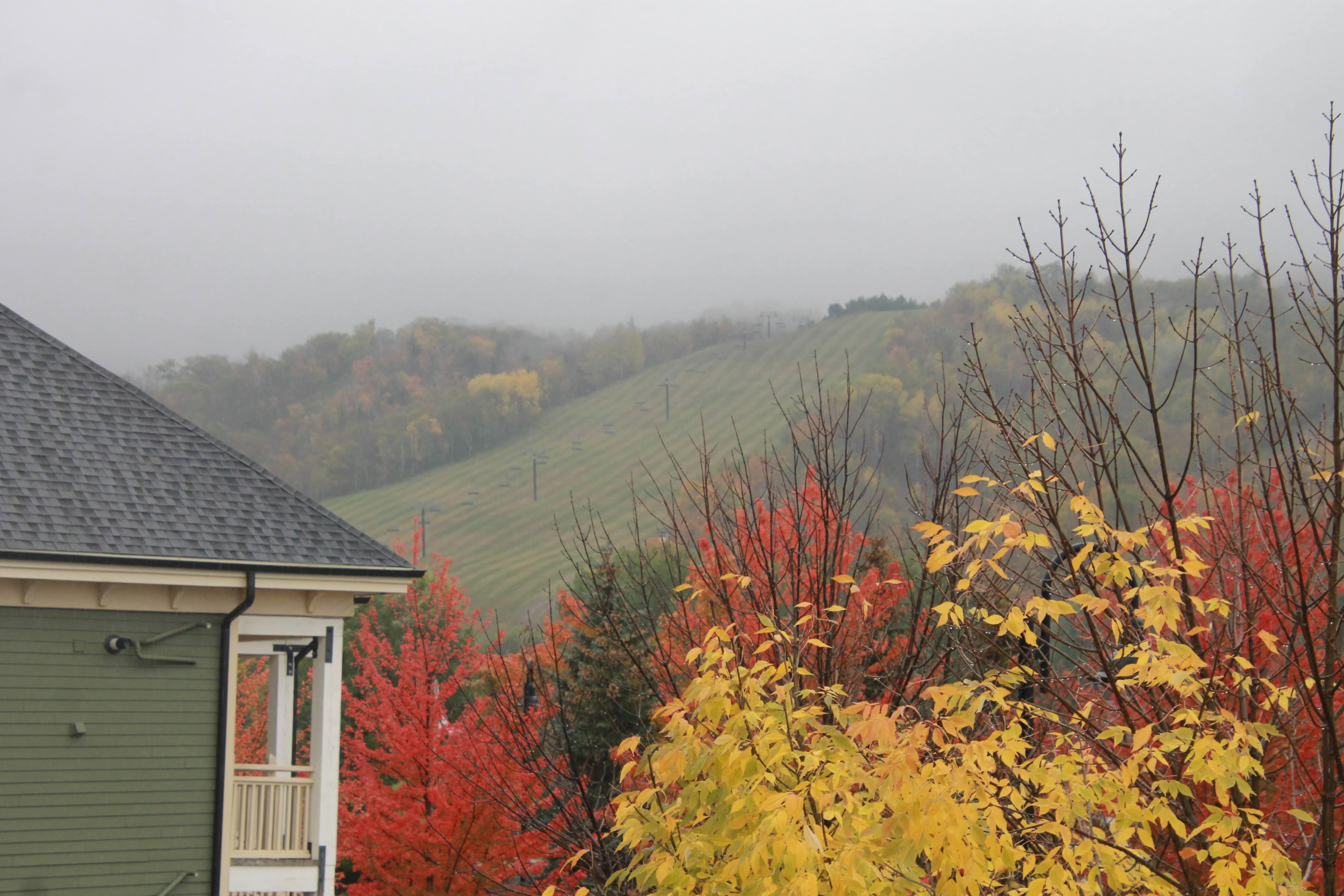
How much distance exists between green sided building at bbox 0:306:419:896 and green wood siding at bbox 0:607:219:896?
1 cm

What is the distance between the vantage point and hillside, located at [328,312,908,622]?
13762 cm

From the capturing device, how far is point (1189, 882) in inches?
172

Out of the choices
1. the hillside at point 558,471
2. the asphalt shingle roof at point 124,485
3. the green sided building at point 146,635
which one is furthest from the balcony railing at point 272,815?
the hillside at point 558,471

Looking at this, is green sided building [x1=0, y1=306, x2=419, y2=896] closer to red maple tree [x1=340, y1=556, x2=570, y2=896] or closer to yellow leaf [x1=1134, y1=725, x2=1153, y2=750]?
red maple tree [x1=340, y1=556, x2=570, y2=896]

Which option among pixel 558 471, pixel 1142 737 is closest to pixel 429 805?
pixel 1142 737

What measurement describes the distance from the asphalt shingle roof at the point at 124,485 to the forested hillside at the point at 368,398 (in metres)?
132

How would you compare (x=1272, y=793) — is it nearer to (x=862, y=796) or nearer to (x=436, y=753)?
(x=862, y=796)

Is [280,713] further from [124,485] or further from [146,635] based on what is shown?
[124,485]

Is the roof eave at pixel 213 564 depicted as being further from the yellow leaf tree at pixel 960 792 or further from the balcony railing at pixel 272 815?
the yellow leaf tree at pixel 960 792

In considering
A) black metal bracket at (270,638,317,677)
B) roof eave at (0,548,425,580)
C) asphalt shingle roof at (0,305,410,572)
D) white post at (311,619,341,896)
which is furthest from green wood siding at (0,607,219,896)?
black metal bracket at (270,638,317,677)

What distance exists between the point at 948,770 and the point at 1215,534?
286cm

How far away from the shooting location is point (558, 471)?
164000mm

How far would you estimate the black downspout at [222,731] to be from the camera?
1047cm

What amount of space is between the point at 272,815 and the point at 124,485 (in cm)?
348
